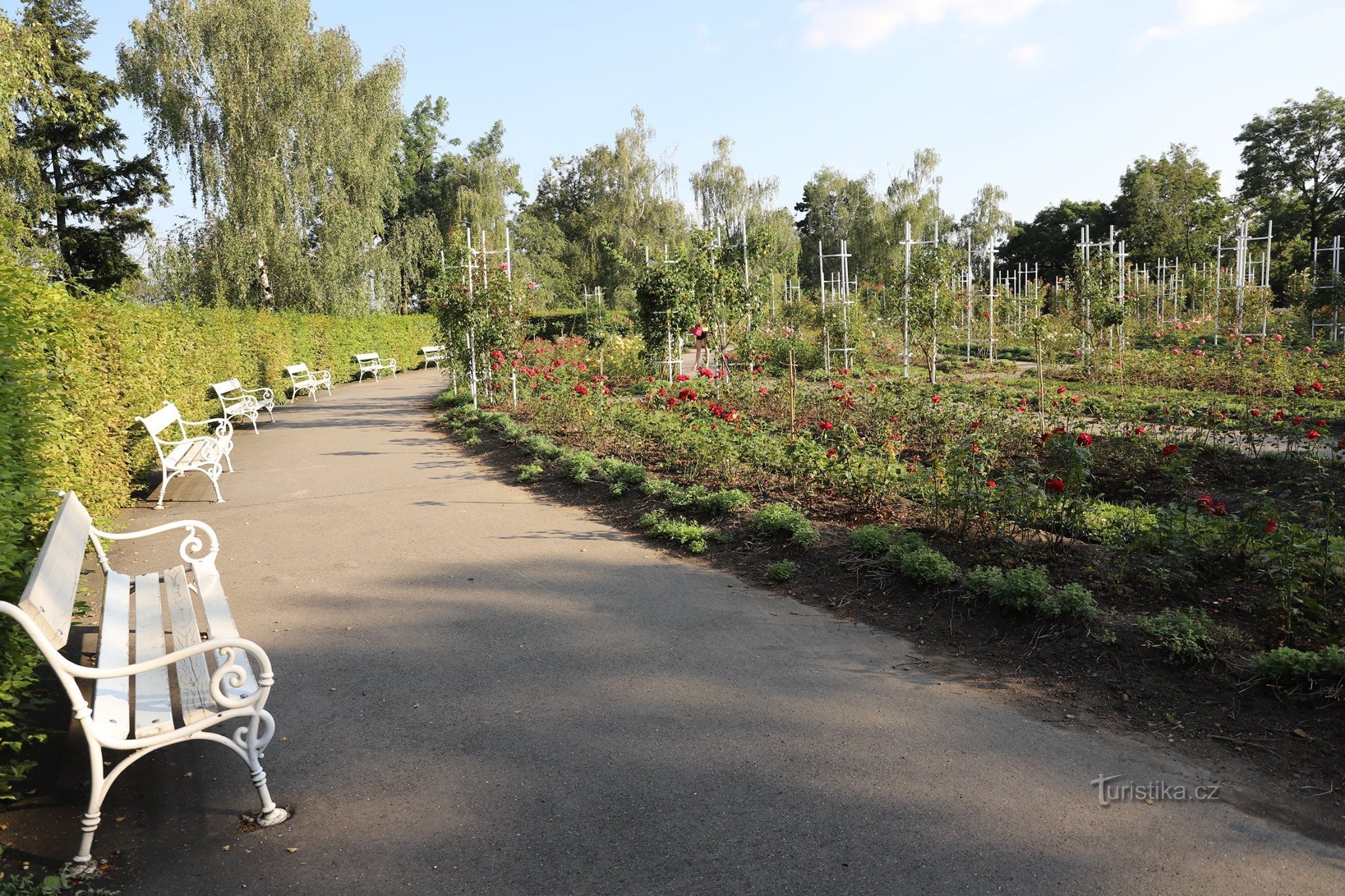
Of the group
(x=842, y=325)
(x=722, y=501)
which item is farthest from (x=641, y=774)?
(x=842, y=325)

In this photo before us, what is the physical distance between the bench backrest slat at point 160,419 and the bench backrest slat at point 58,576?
15.0 feet

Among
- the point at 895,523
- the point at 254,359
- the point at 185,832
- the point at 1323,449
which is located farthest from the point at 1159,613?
the point at 254,359

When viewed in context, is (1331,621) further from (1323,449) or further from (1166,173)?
(1166,173)

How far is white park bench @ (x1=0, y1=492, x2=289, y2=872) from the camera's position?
2643 millimetres

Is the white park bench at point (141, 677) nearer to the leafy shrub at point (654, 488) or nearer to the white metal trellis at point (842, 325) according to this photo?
the leafy shrub at point (654, 488)

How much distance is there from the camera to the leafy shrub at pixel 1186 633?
3.76m

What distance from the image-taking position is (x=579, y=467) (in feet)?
27.2

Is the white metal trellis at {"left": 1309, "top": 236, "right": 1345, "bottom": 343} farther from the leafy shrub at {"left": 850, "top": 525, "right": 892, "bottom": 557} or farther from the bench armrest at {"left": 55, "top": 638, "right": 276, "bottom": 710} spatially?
the bench armrest at {"left": 55, "top": 638, "right": 276, "bottom": 710}

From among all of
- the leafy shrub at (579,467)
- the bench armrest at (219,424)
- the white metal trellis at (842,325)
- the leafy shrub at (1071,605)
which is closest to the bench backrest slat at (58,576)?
the leafy shrub at (1071,605)

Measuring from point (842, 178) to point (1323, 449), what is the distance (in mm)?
38111

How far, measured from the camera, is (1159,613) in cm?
430

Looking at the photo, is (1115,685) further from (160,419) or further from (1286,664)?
(160,419)

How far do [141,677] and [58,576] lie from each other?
1.65ft
